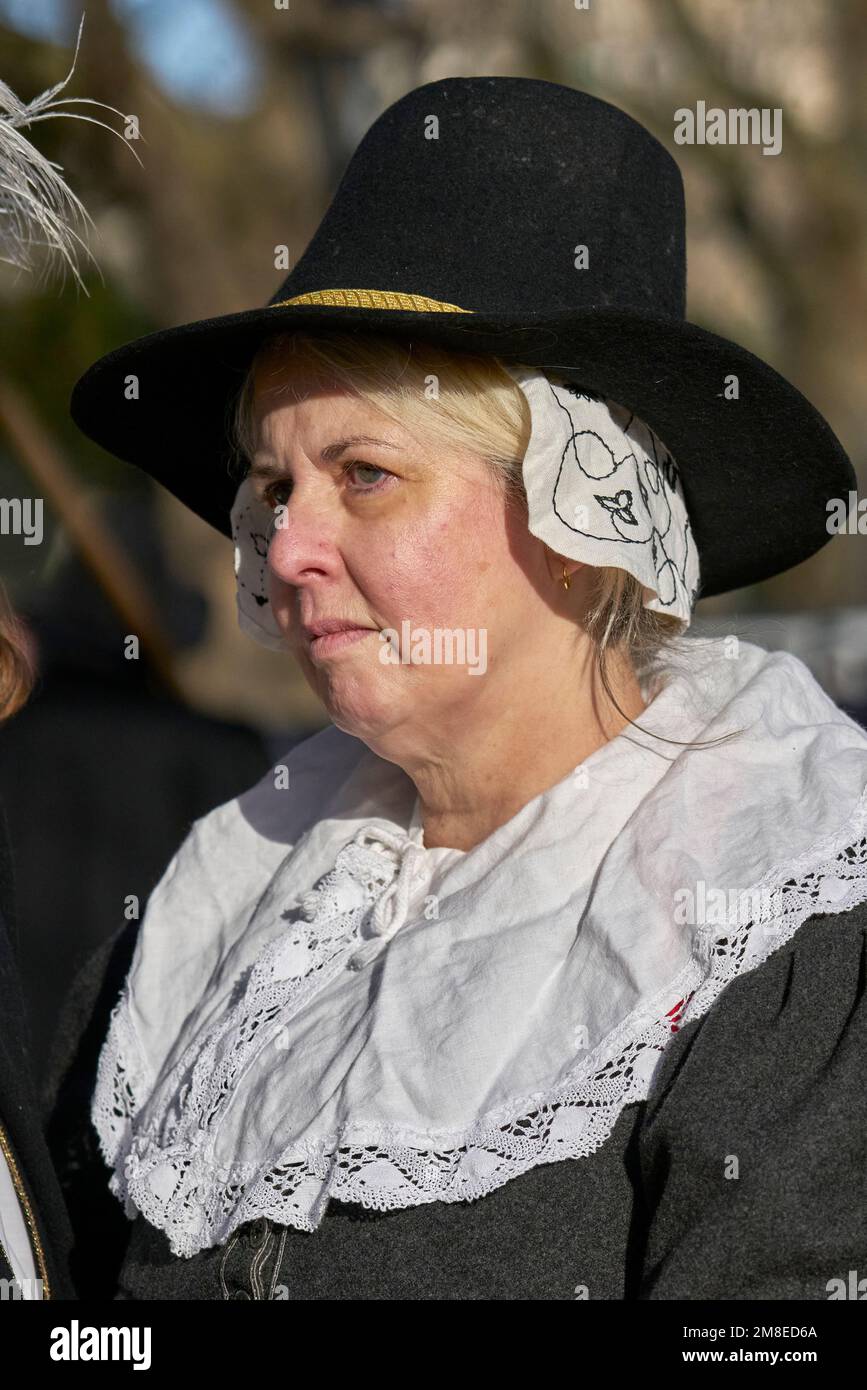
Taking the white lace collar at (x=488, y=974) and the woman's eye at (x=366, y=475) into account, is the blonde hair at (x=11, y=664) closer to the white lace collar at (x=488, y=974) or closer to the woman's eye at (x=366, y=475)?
the white lace collar at (x=488, y=974)

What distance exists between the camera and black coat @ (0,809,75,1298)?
1.98 meters

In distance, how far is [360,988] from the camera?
1.91 meters

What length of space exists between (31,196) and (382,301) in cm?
62

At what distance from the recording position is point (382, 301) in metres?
1.76

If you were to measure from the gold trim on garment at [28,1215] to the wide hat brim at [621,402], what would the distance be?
105 centimetres

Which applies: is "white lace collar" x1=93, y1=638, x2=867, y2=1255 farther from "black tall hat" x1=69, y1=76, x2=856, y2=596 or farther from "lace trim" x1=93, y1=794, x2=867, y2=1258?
"black tall hat" x1=69, y1=76, x2=856, y2=596

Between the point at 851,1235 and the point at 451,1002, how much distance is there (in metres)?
0.56

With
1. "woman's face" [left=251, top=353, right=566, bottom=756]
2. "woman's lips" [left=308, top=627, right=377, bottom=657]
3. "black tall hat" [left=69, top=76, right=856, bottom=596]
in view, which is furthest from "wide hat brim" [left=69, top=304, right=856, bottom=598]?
"woman's lips" [left=308, top=627, right=377, bottom=657]

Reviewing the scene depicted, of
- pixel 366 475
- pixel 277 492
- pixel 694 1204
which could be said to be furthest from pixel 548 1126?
pixel 277 492

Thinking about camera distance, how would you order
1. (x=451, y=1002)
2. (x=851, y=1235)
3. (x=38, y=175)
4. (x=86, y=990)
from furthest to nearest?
1. (x=86, y=990)
2. (x=38, y=175)
3. (x=451, y=1002)
4. (x=851, y=1235)

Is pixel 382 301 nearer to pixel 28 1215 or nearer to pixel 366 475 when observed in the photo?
pixel 366 475

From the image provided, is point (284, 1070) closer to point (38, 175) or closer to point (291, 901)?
point (291, 901)

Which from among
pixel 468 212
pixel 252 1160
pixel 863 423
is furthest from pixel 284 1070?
pixel 863 423

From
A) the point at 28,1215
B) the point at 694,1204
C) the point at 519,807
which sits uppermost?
the point at 519,807
